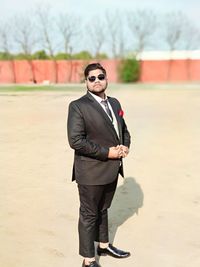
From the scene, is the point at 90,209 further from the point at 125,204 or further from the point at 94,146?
the point at 125,204

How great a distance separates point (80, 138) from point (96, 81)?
0.43 m

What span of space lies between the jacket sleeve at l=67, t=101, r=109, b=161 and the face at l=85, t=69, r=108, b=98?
0.18 meters

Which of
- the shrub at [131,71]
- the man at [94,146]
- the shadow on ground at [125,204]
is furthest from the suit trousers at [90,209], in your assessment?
the shrub at [131,71]

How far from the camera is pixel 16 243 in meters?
3.98

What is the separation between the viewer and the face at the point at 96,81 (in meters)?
3.13

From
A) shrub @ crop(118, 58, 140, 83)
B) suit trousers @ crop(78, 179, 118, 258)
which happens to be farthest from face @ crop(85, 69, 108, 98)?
shrub @ crop(118, 58, 140, 83)

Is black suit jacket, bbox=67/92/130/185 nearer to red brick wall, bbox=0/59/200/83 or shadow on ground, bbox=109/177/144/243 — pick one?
shadow on ground, bbox=109/177/144/243

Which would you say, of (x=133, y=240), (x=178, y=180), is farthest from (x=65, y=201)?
(x=178, y=180)

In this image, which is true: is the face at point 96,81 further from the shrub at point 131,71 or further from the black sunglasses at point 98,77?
the shrub at point 131,71

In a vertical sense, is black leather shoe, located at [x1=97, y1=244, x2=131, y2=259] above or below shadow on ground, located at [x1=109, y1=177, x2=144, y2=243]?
above

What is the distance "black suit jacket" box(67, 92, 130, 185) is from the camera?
3076mm

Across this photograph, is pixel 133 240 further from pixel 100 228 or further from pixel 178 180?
pixel 178 180

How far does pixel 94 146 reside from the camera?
3.07m

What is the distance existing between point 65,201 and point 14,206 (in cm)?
60
